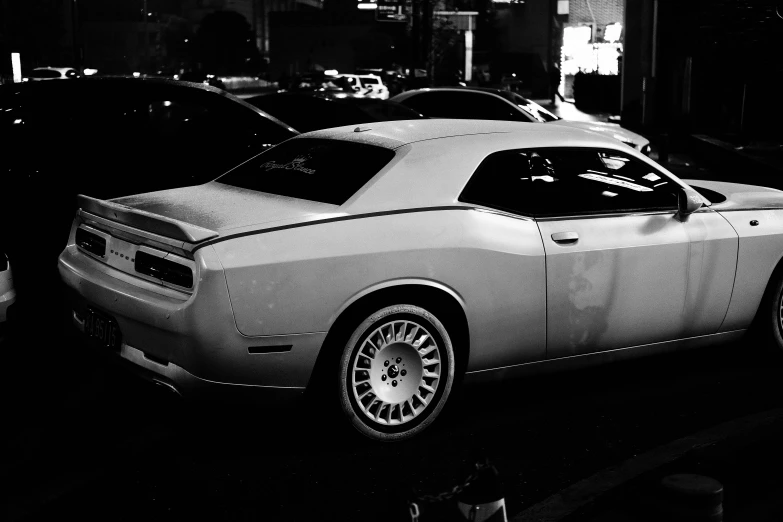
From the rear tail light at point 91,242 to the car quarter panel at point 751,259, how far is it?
3.29 metres

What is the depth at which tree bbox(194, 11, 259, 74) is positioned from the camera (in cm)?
11981

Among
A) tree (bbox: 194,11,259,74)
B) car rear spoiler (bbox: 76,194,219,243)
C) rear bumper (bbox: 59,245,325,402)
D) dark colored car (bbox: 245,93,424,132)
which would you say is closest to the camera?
rear bumper (bbox: 59,245,325,402)

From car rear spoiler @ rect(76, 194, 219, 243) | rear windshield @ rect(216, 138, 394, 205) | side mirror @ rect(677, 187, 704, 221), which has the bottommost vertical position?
side mirror @ rect(677, 187, 704, 221)

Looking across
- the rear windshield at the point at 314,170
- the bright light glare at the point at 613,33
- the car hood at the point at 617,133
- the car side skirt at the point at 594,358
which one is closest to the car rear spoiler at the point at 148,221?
the rear windshield at the point at 314,170

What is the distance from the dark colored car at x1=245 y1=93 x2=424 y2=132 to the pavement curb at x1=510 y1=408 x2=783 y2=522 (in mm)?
9534

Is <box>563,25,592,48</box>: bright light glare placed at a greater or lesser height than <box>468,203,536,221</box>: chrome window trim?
lesser

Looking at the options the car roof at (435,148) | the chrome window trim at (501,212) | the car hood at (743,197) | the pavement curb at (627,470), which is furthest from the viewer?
the car hood at (743,197)

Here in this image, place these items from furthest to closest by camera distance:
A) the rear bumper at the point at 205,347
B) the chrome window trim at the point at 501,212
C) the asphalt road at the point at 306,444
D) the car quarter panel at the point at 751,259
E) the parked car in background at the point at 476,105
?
the parked car in background at the point at 476,105, the car quarter panel at the point at 751,259, the chrome window trim at the point at 501,212, the rear bumper at the point at 205,347, the asphalt road at the point at 306,444

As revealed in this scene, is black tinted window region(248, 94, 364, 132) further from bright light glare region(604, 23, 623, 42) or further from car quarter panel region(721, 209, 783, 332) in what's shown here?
bright light glare region(604, 23, 623, 42)

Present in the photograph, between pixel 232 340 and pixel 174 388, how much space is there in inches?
15.1

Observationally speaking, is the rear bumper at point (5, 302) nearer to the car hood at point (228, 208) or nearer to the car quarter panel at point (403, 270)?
the car hood at point (228, 208)

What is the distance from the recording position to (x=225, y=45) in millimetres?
119812

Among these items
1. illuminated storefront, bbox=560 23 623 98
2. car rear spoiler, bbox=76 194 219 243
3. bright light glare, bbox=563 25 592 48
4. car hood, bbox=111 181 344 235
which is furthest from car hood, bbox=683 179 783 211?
bright light glare, bbox=563 25 592 48

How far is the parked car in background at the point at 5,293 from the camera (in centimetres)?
598
